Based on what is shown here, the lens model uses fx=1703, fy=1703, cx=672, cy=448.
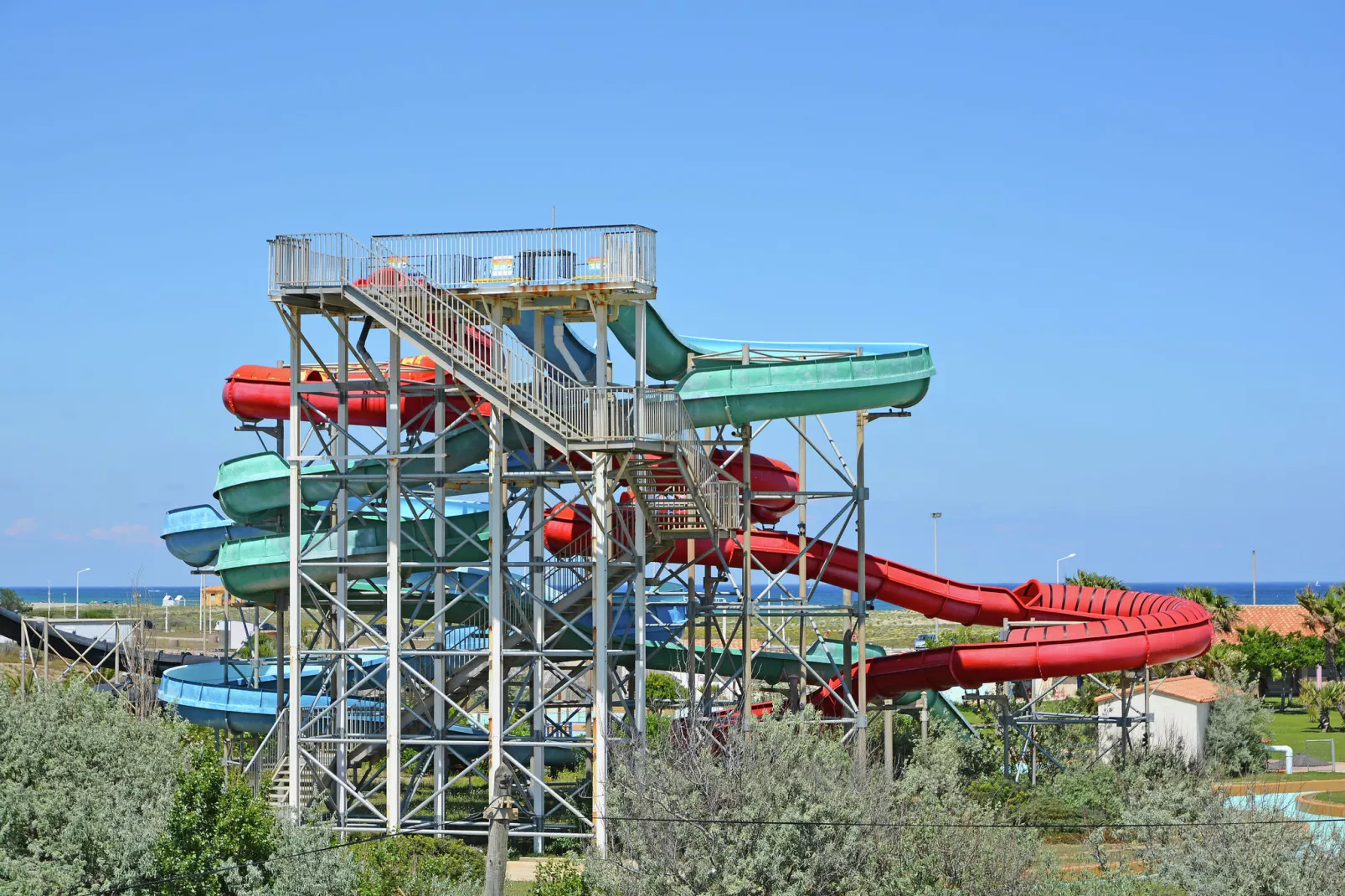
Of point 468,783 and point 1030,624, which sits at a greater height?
point 1030,624

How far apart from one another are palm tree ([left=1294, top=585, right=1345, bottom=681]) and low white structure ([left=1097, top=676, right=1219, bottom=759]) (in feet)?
70.8

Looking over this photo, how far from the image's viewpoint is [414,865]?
2884 cm

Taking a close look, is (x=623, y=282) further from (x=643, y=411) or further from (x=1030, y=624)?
(x=1030, y=624)

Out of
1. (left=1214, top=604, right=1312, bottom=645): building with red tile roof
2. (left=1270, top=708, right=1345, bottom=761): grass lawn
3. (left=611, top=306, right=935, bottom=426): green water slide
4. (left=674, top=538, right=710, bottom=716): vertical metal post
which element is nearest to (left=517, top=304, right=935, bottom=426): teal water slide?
(left=611, top=306, right=935, bottom=426): green water slide

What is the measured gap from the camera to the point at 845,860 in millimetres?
25219

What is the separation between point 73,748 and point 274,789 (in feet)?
17.2

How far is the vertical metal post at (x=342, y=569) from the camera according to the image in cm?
3325

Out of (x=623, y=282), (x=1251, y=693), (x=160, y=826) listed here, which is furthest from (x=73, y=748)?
(x=1251, y=693)

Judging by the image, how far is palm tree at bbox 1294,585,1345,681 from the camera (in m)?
67.2

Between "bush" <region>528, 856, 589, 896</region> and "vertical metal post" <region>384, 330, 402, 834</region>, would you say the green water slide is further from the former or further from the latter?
"bush" <region>528, 856, 589, 896</region>

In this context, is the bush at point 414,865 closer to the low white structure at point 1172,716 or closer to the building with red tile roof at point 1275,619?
the low white structure at point 1172,716

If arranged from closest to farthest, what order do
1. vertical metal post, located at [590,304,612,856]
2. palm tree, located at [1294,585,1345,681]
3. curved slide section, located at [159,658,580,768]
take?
vertical metal post, located at [590,304,612,856] → curved slide section, located at [159,658,580,768] → palm tree, located at [1294,585,1345,681]

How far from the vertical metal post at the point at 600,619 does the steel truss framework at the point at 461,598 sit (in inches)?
1.5

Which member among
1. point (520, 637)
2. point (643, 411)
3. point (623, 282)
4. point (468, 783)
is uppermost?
point (623, 282)
